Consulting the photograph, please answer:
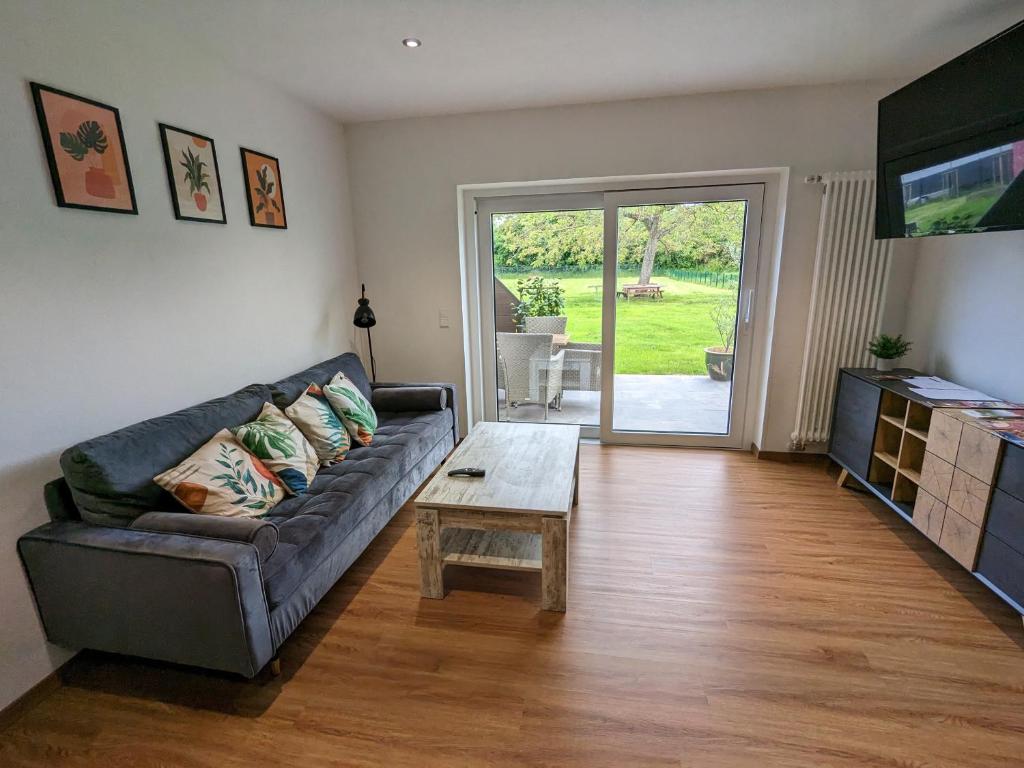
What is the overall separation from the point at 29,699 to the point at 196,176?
2.20 metres

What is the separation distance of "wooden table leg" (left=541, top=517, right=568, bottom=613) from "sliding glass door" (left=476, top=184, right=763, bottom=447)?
2016 mm

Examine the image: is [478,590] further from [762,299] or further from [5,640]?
[762,299]

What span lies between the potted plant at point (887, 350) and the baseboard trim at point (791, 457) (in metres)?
0.79

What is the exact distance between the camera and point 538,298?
3805 mm

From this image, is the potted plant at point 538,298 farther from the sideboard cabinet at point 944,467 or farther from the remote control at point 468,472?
the sideboard cabinet at point 944,467

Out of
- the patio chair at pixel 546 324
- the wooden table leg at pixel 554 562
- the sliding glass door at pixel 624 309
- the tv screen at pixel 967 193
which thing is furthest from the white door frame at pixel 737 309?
the wooden table leg at pixel 554 562

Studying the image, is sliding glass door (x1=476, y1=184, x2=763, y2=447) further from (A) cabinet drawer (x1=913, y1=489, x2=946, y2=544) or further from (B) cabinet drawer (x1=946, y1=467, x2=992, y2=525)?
(B) cabinet drawer (x1=946, y1=467, x2=992, y2=525)

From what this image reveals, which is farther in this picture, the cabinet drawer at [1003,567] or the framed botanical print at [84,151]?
the cabinet drawer at [1003,567]

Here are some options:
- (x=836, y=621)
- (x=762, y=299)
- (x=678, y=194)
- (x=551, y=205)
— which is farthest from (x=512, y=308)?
(x=836, y=621)

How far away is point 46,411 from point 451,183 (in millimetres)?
2699

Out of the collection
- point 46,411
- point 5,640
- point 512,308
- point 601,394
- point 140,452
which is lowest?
point 5,640

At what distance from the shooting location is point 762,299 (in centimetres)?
341

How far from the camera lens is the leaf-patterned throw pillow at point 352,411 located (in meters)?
2.76

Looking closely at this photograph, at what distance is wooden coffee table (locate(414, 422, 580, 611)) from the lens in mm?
1981
